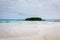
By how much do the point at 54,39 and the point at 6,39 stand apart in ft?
3.87

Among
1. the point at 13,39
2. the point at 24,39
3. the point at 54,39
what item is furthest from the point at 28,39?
the point at 54,39

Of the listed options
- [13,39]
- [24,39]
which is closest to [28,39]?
[24,39]

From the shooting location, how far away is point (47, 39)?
3.73 m

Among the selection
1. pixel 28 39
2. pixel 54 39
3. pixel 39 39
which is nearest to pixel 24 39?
pixel 28 39

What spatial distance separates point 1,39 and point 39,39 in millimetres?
923

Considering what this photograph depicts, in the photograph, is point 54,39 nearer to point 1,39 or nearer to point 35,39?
point 35,39

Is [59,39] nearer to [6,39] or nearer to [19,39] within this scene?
[19,39]

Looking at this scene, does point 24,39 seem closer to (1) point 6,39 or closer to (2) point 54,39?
(1) point 6,39

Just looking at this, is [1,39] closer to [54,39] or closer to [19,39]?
[19,39]

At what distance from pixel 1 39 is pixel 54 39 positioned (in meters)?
1.30

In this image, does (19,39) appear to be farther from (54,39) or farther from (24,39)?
(54,39)

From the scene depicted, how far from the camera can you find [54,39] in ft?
12.2

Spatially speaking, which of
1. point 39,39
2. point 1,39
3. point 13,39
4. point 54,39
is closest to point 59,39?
point 54,39

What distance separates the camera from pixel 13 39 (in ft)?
11.9
